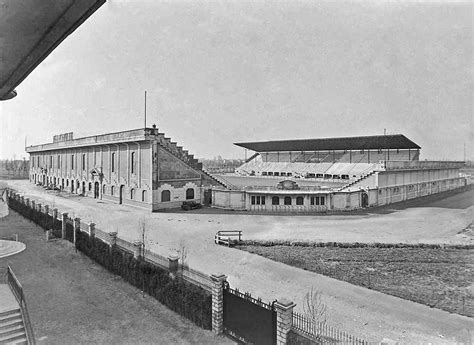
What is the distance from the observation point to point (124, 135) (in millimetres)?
41688

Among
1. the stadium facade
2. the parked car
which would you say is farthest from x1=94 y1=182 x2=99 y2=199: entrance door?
the parked car

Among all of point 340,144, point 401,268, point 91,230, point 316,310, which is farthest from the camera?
point 340,144

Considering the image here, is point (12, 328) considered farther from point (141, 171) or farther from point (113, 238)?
point (141, 171)

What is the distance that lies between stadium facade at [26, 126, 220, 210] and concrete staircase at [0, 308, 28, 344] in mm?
25472

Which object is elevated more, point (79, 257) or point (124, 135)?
point (124, 135)

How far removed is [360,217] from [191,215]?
18367 millimetres

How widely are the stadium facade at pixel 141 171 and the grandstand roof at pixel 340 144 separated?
27.8 metres

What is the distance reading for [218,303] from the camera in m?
11.8

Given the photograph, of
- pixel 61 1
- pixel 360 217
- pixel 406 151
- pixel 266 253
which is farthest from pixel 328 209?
pixel 61 1

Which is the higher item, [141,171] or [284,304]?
[141,171]

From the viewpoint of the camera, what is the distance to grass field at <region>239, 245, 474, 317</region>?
14.1 m

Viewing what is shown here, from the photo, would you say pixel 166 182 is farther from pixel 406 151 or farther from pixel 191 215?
pixel 406 151

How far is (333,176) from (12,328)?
172ft

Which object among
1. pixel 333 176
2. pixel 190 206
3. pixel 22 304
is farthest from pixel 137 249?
pixel 333 176
